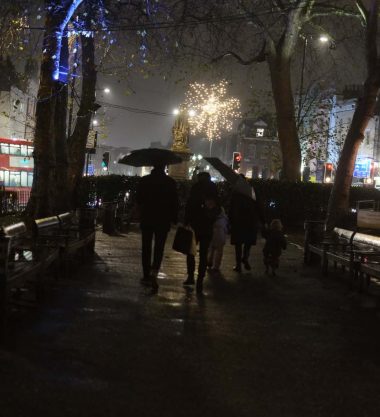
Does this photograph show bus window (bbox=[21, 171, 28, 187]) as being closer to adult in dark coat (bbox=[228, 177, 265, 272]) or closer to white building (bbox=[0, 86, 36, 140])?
white building (bbox=[0, 86, 36, 140])

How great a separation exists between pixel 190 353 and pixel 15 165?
31.3m

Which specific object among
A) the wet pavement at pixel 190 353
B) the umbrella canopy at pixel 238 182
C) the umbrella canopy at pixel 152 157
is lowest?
the wet pavement at pixel 190 353

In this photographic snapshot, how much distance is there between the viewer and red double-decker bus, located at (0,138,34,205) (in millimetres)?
34344

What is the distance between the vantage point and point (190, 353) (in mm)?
5523

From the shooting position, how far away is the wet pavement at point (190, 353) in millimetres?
4262

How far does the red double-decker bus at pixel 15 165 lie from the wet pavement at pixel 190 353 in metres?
26.7

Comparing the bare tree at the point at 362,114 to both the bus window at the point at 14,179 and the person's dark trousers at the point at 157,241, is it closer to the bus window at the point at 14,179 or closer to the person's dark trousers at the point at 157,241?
the person's dark trousers at the point at 157,241

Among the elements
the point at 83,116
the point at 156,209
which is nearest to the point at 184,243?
the point at 156,209

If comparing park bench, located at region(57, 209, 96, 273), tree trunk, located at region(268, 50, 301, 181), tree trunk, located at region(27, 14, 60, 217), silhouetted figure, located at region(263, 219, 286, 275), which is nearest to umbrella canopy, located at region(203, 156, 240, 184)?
silhouetted figure, located at region(263, 219, 286, 275)

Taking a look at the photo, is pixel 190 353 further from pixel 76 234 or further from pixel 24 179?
pixel 24 179

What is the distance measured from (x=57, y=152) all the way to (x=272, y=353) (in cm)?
1245

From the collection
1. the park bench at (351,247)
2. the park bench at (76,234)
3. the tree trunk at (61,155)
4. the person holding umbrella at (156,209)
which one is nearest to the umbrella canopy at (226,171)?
the park bench at (351,247)

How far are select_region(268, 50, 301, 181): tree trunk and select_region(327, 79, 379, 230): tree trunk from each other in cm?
759

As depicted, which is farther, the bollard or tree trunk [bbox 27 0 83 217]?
the bollard
